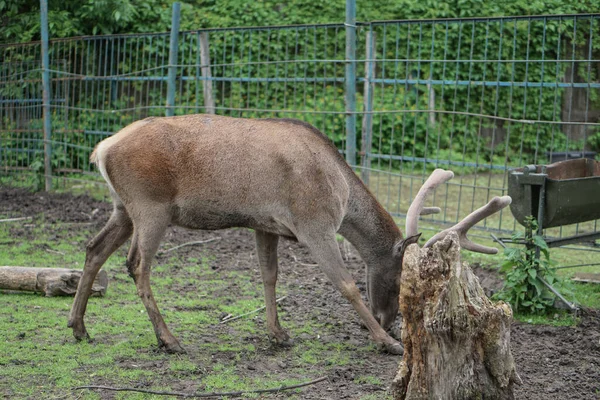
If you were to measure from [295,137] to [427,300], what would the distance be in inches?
83.1

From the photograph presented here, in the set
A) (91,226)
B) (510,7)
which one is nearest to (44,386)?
(91,226)

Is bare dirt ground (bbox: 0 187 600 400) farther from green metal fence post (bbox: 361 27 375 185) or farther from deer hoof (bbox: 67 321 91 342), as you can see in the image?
green metal fence post (bbox: 361 27 375 185)

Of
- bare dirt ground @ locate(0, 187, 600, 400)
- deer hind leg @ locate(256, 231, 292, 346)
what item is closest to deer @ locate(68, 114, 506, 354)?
deer hind leg @ locate(256, 231, 292, 346)

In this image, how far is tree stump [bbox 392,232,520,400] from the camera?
400 centimetres

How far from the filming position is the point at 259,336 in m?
6.03

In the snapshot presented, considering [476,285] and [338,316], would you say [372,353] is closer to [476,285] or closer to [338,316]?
[338,316]

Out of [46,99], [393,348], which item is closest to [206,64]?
[46,99]

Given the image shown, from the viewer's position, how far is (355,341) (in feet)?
19.5

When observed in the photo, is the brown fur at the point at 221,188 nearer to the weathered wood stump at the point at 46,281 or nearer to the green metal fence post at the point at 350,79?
the weathered wood stump at the point at 46,281

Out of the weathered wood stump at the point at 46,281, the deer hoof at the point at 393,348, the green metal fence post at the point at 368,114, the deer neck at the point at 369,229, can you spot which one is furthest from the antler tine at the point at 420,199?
the green metal fence post at the point at 368,114

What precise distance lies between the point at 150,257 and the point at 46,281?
5.26 ft

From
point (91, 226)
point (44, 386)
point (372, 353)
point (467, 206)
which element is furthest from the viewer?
point (467, 206)

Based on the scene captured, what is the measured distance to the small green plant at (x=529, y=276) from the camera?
6348mm

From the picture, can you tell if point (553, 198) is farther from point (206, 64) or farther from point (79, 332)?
point (206, 64)
